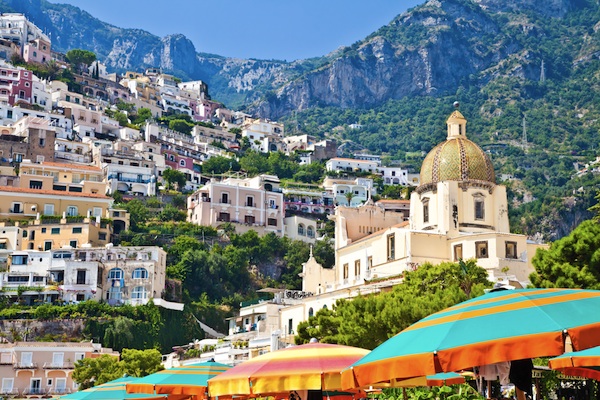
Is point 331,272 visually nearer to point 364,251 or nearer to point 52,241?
point 364,251

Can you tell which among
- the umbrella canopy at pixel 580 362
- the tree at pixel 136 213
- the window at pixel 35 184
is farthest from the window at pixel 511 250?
the window at pixel 35 184

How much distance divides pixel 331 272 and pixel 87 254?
823 inches

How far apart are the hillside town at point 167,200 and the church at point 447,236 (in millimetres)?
71

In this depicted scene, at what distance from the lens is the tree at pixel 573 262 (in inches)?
981

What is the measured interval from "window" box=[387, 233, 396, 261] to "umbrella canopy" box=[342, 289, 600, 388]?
31482mm

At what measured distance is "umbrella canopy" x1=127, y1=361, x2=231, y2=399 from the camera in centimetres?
1575

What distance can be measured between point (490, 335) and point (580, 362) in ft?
14.4

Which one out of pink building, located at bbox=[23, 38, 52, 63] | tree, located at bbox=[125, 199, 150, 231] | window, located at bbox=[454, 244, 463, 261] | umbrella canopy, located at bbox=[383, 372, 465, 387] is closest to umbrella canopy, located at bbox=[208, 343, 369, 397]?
umbrella canopy, located at bbox=[383, 372, 465, 387]

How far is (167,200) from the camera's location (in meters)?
85.3

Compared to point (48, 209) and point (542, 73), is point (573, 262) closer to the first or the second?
point (48, 209)

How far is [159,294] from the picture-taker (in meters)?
61.9

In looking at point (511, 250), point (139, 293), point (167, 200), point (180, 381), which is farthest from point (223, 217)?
point (180, 381)

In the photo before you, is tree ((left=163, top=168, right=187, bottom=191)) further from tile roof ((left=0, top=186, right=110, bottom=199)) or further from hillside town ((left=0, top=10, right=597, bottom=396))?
tile roof ((left=0, top=186, right=110, bottom=199))

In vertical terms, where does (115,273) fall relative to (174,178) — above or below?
below
